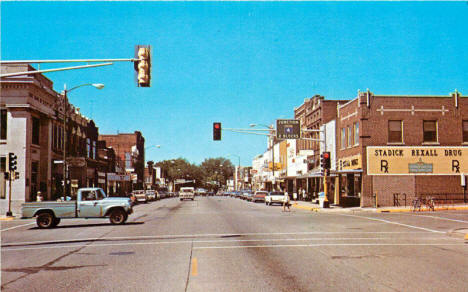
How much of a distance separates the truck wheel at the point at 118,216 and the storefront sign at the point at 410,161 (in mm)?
21915

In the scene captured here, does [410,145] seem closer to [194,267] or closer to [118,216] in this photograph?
[118,216]

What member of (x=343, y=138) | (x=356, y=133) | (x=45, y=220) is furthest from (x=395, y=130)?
(x=45, y=220)

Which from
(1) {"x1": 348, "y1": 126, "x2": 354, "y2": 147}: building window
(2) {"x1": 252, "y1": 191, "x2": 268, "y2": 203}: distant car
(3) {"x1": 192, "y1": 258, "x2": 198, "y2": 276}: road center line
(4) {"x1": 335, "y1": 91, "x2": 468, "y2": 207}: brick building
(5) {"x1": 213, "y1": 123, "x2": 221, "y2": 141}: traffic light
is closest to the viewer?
(3) {"x1": 192, "y1": 258, "x2": 198, "y2": 276}: road center line

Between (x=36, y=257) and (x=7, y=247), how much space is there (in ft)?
11.4

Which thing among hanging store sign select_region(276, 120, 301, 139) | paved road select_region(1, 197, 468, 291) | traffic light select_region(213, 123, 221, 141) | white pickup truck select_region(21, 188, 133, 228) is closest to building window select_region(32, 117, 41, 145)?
traffic light select_region(213, 123, 221, 141)

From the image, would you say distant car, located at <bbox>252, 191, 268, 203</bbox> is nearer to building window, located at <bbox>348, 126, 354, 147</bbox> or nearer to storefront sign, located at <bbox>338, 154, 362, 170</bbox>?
storefront sign, located at <bbox>338, 154, 362, 170</bbox>

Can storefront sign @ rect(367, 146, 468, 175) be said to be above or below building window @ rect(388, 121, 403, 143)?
below

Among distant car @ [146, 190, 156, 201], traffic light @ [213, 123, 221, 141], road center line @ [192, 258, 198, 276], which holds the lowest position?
distant car @ [146, 190, 156, 201]

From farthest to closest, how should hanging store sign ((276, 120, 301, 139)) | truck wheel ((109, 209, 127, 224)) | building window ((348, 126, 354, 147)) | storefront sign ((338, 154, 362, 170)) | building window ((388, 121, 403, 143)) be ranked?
building window ((348, 126, 354, 147)) → storefront sign ((338, 154, 362, 170)) → building window ((388, 121, 403, 143)) → hanging store sign ((276, 120, 301, 139)) → truck wheel ((109, 209, 127, 224))

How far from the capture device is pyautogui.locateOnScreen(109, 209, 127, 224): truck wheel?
24.7 meters

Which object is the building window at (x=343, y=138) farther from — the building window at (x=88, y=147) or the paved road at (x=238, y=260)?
the building window at (x=88, y=147)

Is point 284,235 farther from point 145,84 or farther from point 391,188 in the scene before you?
point 391,188

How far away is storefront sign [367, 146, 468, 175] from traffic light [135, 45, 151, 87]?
26786mm

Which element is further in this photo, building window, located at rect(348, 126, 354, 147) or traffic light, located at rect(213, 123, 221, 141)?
building window, located at rect(348, 126, 354, 147)
